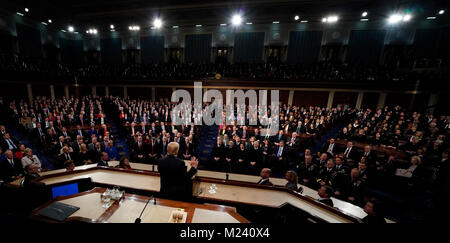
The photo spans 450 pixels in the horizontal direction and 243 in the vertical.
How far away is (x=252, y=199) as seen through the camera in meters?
2.70

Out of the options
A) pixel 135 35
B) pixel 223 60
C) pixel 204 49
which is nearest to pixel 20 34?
pixel 135 35

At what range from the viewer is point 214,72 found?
1628 centimetres

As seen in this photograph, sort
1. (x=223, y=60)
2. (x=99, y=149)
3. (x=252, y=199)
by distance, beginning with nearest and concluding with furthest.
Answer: (x=252, y=199) < (x=99, y=149) < (x=223, y=60)

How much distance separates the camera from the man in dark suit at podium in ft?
7.71

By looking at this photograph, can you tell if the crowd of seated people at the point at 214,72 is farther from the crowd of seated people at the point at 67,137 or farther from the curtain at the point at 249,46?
the crowd of seated people at the point at 67,137

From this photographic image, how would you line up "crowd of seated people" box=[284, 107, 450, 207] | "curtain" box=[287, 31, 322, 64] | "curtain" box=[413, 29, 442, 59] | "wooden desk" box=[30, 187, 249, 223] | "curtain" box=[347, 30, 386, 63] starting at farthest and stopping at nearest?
"curtain" box=[287, 31, 322, 64]
"curtain" box=[347, 30, 386, 63]
"curtain" box=[413, 29, 442, 59]
"crowd of seated people" box=[284, 107, 450, 207]
"wooden desk" box=[30, 187, 249, 223]

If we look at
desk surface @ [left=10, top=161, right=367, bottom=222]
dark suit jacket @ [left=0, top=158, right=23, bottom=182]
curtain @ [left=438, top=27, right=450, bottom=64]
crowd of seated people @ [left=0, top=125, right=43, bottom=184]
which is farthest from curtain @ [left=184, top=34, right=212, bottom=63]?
curtain @ [left=438, top=27, right=450, bottom=64]

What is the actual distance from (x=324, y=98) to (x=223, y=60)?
10.8 meters

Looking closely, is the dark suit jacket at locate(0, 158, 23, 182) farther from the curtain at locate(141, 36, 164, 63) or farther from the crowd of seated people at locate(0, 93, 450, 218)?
the curtain at locate(141, 36, 164, 63)

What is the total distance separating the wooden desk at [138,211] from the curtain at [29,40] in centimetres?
2284

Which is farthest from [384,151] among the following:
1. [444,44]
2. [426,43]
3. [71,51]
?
[71,51]

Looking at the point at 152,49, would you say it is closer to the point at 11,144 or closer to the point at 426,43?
the point at 11,144

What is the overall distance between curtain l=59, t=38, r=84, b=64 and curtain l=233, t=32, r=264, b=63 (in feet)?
62.1
